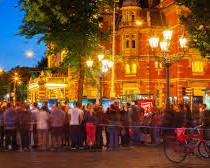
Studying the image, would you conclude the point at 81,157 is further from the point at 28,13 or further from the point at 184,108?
the point at 28,13

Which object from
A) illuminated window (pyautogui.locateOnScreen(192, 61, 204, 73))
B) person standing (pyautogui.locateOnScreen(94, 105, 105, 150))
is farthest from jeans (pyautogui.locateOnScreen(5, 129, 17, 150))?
illuminated window (pyautogui.locateOnScreen(192, 61, 204, 73))

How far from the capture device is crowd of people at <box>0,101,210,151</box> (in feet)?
71.7

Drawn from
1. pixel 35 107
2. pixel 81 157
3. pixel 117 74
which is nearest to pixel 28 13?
pixel 35 107

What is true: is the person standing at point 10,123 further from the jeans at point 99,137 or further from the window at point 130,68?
the window at point 130,68

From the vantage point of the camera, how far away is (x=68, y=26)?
31.3m

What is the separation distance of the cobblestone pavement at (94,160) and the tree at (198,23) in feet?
26.6

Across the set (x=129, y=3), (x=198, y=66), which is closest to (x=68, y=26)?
(x=198, y=66)

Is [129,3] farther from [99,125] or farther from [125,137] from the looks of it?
[99,125]

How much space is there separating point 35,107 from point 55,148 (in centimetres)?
198

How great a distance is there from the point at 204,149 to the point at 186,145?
618 millimetres

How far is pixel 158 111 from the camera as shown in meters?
26.2

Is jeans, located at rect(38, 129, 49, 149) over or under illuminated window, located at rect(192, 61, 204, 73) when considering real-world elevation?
under

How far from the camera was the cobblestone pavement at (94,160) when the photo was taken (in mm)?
16016

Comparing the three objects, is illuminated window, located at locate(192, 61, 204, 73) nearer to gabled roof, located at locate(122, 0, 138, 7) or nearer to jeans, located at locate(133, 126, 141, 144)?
gabled roof, located at locate(122, 0, 138, 7)
